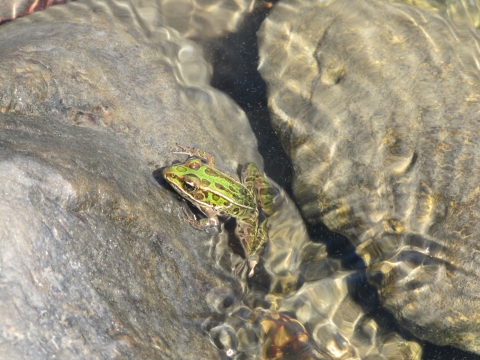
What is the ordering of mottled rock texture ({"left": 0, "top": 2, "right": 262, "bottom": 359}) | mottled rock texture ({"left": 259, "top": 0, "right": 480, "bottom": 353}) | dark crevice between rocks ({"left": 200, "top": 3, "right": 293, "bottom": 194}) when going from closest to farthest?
mottled rock texture ({"left": 0, "top": 2, "right": 262, "bottom": 359})
mottled rock texture ({"left": 259, "top": 0, "right": 480, "bottom": 353})
dark crevice between rocks ({"left": 200, "top": 3, "right": 293, "bottom": 194})

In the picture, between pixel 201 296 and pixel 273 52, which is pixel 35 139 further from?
pixel 273 52

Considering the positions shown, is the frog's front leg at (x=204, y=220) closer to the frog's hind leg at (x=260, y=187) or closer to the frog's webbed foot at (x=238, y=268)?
the frog's webbed foot at (x=238, y=268)

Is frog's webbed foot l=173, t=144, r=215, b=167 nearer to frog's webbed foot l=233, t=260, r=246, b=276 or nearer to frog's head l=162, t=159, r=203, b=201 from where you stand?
frog's head l=162, t=159, r=203, b=201

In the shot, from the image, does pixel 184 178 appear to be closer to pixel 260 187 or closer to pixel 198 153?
pixel 198 153

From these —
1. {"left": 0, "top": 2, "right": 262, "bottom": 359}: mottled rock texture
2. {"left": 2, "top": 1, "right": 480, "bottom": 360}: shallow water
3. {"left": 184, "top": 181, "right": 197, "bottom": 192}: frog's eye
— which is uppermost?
{"left": 0, "top": 2, "right": 262, "bottom": 359}: mottled rock texture

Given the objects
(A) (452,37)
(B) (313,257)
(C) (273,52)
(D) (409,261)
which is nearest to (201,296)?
(B) (313,257)

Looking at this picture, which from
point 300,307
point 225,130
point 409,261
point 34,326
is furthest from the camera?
point 225,130

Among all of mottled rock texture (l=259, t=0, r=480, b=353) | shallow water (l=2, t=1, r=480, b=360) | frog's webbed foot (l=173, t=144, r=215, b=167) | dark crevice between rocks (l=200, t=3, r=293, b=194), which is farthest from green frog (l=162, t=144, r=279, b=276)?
mottled rock texture (l=259, t=0, r=480, b=353)
